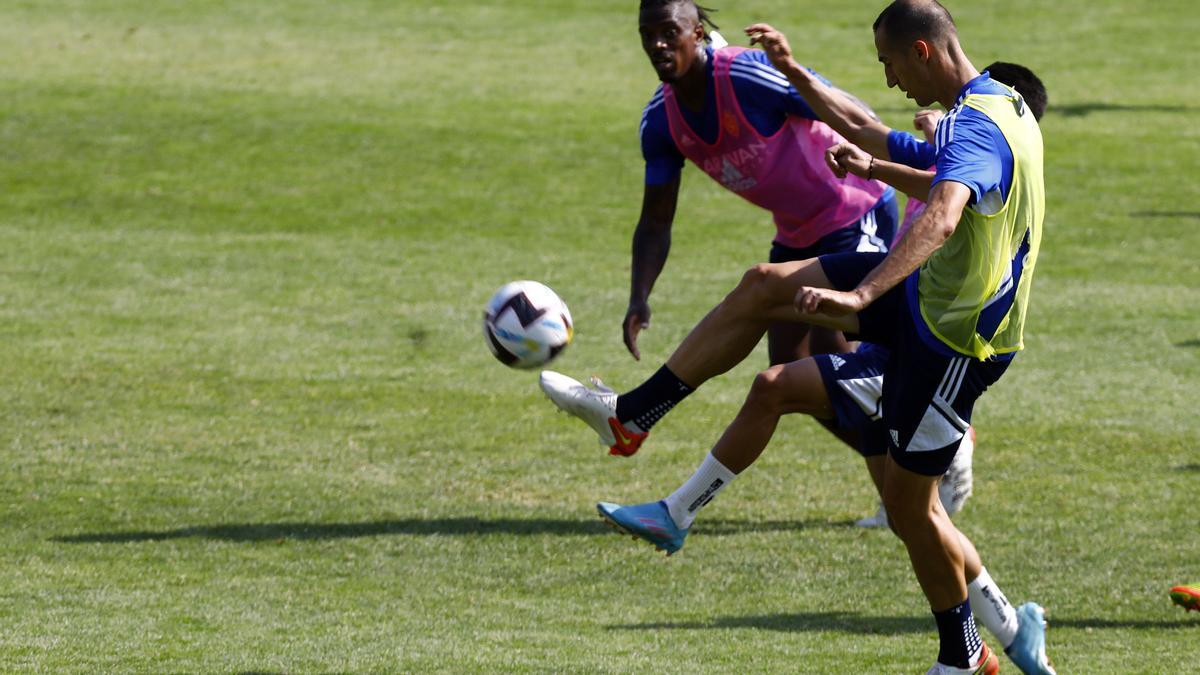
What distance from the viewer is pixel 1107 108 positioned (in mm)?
24812

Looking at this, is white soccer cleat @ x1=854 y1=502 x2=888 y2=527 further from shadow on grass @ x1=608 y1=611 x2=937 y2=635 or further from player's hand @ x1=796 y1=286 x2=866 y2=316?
player's hand @ x1=796 y1=286 x2=866 y2=316

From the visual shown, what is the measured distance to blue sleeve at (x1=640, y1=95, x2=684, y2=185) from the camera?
26.3 feet

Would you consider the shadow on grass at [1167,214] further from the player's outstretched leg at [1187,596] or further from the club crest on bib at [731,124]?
the player's outstretched leg at [1187,596]

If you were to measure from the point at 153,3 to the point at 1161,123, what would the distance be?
19.0m

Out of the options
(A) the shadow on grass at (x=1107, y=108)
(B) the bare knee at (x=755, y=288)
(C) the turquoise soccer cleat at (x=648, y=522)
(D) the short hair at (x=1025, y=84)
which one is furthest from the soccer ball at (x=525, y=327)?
(A) the shadow on grass at (x=1107, y=108)

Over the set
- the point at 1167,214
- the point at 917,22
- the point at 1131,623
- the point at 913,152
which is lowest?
the point at 1167,214

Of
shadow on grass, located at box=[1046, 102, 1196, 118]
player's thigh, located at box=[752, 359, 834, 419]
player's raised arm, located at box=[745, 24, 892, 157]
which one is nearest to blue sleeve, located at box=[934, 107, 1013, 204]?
player's raised arm, located at box=[745, 24, 892, 157]

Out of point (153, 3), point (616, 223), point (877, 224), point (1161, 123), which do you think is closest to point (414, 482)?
point (877, 224)

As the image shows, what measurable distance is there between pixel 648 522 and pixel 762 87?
87.6 inches

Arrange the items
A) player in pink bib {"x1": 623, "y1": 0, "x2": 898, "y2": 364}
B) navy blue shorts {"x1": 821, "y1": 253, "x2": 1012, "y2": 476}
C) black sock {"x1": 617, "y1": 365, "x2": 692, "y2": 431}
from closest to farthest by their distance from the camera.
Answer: navy blue shorts {"x1": 821, "y1": 253, "x2": 1012, "y2": 476}
black sock {"x1": 617, "y1": 365, "x2": 692, "y2": 431}
player in pink bib {"x1": 623, "y1": 0, "x2": 898, "y2": 364}

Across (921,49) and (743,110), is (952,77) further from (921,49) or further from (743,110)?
(743,110)

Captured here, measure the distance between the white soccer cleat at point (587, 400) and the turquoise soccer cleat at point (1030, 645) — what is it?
5.66ft

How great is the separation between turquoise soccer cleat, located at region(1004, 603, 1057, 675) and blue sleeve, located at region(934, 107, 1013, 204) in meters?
1.72

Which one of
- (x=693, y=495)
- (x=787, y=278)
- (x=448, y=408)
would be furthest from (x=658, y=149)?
(x=448, y=408)
